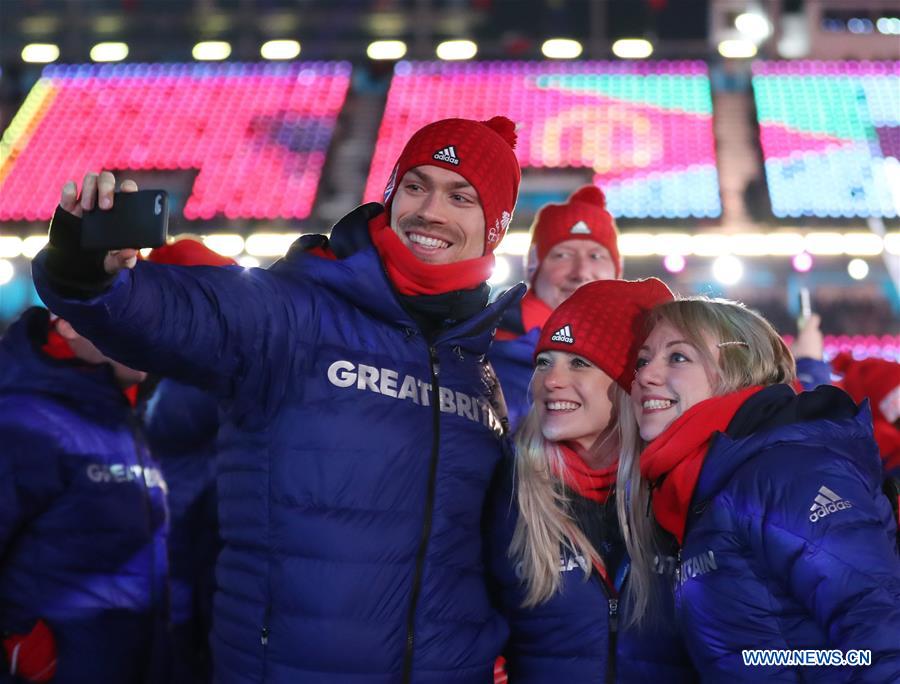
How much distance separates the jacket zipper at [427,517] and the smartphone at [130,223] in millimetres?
689

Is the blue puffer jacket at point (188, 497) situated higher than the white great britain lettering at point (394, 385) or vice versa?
the white great britain lettering at point (394, 385)

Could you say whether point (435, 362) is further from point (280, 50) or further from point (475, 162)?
point (280, 50)

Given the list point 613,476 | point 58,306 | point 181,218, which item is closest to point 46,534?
point 58,306

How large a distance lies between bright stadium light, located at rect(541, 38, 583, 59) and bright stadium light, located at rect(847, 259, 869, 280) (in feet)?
10.0

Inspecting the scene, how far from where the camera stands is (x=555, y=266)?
3389 mm

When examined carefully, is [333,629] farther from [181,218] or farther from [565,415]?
[181,218]

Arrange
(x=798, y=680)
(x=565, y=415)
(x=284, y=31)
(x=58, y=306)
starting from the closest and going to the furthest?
(x=58, y=306)
(x=798, y=680)
(x=565, y=415)
(x=284, y=31)

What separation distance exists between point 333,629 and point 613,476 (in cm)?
74

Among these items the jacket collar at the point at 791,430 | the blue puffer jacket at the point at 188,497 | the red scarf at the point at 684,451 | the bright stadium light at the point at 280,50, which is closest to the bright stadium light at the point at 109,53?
the bright stadium light at the point at 280,50

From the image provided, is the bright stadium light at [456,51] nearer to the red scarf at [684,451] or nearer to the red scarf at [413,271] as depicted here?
the red scarf at [413,271]

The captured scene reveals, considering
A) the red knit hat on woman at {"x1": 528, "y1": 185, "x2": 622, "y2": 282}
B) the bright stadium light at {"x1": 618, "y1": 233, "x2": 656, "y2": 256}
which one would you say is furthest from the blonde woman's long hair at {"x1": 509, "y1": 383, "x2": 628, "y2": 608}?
the bright stadium light at {"x1": 618, "y1": 233, "x2": 656, "y2": 256}

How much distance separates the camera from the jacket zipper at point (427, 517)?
1.82 meters

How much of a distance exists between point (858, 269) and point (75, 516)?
20.2ft

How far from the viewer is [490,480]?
6.91 ft
